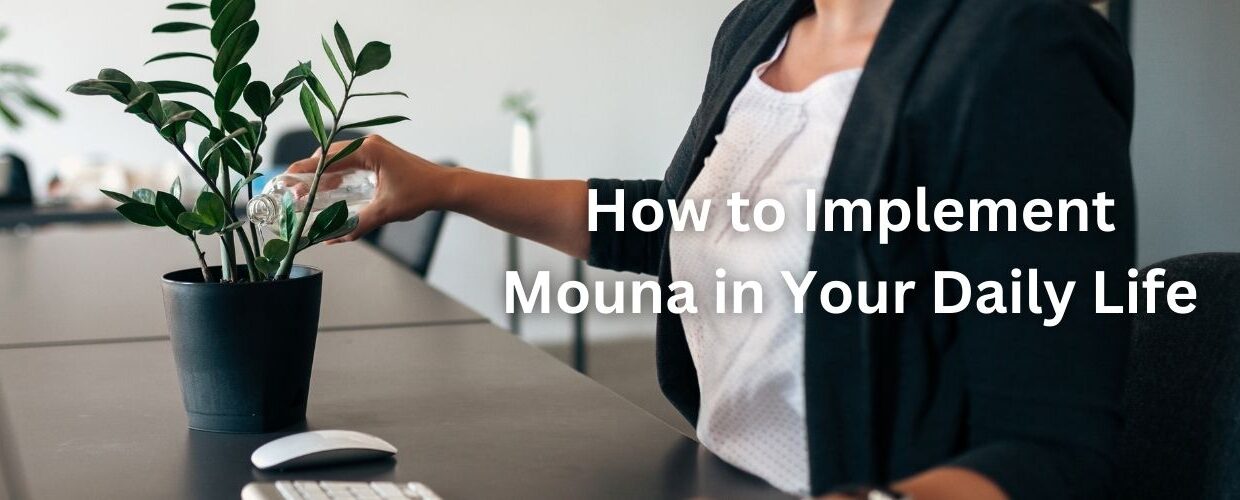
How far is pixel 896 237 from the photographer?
83 centimetres

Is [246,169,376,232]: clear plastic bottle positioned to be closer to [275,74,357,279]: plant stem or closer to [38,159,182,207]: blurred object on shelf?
[275,74,357,279]: plant stem

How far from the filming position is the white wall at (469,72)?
4.30 metres

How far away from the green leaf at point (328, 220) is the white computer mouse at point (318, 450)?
160 mm

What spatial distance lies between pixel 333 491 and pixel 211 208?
0.26 meters

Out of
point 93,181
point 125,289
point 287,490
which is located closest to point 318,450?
point 287,490

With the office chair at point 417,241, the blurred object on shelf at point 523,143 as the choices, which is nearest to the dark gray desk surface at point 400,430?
the office chair at point 417,241

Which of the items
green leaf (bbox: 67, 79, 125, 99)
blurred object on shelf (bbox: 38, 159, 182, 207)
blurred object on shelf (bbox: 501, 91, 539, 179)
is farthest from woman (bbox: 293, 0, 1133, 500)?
blurred object on shelf (bbox: 501, 91, 539, 179)

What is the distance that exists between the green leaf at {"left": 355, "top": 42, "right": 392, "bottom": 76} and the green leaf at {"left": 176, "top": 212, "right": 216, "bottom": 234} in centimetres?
16

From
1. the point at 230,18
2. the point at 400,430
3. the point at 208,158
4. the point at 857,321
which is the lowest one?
the point at 400,430

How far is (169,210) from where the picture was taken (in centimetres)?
89

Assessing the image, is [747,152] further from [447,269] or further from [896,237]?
[447,269]

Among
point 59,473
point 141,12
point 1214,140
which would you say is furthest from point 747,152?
point 141,12

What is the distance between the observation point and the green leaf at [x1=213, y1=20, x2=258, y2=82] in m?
0.92

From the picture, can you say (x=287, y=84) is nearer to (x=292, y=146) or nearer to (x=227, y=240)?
(x=227, y=240)
